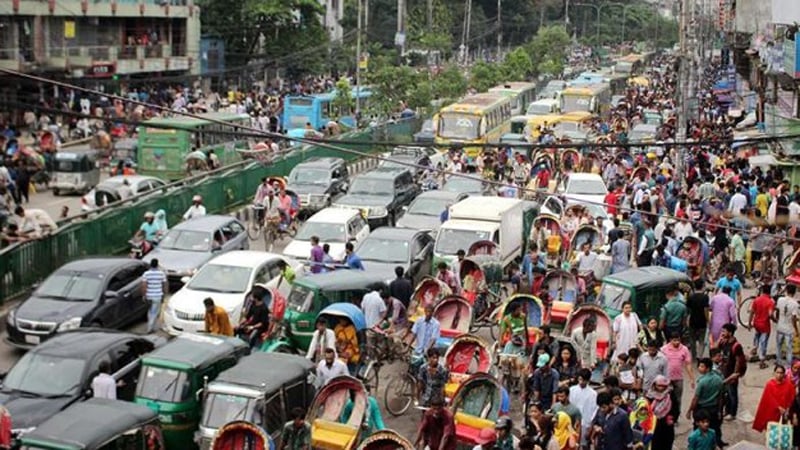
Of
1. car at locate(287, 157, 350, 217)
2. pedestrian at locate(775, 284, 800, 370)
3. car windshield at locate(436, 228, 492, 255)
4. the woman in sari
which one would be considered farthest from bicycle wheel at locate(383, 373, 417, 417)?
car at locate(287, 157, 350, 217)

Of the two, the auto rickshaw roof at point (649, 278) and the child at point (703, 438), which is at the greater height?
the auto rickshaw roof at point (649, 278)

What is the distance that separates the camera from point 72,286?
768 inches

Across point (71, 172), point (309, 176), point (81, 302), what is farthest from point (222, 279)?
point (71, 172)

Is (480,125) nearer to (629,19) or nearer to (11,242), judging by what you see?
(11,242)

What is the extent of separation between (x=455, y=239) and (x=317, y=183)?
369 inches

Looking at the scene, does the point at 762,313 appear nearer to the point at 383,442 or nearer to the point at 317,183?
the point at 383,442

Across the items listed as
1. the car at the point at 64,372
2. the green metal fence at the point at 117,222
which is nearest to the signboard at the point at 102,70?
the green metal fence at the point at 117,222

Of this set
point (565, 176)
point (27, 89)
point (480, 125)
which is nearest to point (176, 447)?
point (565, 176)

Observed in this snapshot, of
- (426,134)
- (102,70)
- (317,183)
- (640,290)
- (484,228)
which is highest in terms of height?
(102,70)

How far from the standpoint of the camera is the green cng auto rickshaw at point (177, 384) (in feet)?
45.9

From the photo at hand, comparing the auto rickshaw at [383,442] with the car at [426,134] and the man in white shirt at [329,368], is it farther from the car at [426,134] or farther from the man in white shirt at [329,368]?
the car at [426,134]

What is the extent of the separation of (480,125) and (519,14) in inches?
2981

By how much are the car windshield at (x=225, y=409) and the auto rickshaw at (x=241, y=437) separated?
0.58 m

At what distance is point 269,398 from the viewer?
44.5ft
